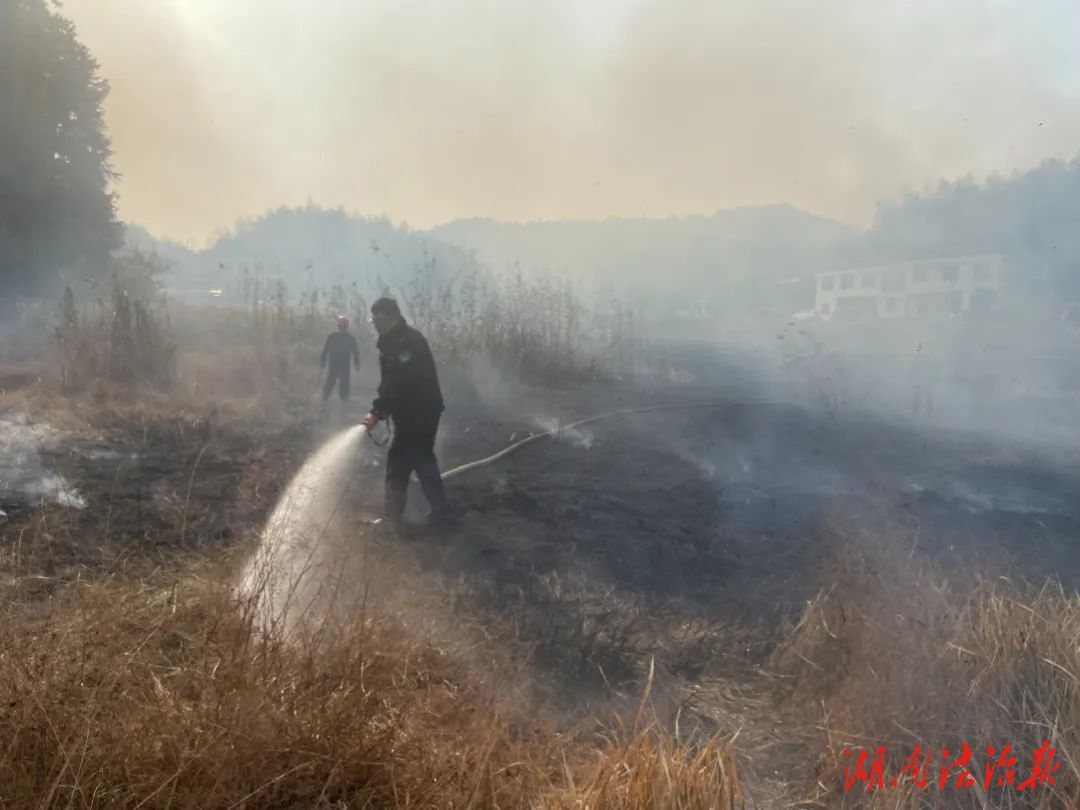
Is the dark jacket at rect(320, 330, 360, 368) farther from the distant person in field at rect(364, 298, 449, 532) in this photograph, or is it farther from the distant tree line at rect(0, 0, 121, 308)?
the distant tree line at rect(0, 0, 121, 308)

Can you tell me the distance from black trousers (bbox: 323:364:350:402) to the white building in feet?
78.8

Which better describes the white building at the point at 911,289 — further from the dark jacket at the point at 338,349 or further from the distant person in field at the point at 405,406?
the distant person in field at the point at 405,406

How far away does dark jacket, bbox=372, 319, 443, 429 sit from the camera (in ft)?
17.9

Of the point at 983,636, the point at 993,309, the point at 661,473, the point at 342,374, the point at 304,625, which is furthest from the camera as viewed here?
the point at 993,309

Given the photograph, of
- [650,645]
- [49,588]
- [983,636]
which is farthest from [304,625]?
[983,636]

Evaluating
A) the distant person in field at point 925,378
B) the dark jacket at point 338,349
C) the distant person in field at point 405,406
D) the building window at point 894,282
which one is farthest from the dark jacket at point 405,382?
the building window at point 894,282

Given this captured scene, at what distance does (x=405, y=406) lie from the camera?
215 inches

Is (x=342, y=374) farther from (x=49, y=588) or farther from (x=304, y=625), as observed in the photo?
(x=304, y=625)

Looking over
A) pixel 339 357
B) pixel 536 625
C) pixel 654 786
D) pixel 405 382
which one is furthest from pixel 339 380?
pixel 654 786

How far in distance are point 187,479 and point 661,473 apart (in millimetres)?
4117

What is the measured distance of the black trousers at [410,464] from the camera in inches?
213

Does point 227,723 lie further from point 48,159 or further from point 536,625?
point 48,159

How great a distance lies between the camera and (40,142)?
16000 mm

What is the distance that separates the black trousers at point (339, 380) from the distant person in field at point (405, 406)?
4.46 metres
